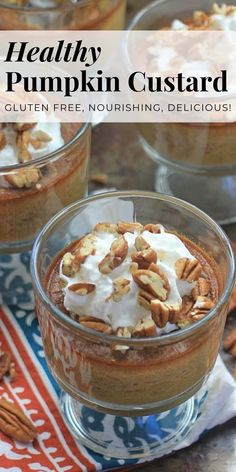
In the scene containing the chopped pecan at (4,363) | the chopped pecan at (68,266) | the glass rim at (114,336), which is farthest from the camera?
the chopped pecan at (4,363)

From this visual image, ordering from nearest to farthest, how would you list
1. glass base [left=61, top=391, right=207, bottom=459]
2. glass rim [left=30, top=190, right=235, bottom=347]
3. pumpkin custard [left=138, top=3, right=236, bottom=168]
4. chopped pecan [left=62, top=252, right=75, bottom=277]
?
glass rim [left=30, top=190, right=235, bottom=347] < chopped pecan [left=62, top=252, right=75, bottom=277] < glass base [left=61, top=391, right=207, bottom=459] < pumpkin custard [left=138, top=3, right=236, bottom=168]

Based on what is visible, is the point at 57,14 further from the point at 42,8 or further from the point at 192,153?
the point at 192,153

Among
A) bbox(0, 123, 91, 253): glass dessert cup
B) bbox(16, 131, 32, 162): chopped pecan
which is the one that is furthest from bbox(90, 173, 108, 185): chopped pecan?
bbox(16, 131, 32, 162): chopped pecan

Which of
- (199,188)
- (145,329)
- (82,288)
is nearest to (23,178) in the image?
(82,288)

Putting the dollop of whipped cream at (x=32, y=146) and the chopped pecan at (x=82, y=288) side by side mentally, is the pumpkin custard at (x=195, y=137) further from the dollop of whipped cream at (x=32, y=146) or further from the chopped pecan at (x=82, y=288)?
the chopped pecan at (x=82, y=288)

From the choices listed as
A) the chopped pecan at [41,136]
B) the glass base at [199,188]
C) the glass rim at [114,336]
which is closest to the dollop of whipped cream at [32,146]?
the chopped pecan at [41,136]

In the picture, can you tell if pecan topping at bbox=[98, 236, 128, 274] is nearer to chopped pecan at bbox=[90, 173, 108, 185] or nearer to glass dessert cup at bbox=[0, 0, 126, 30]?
chopped pecan at bbox=[90, 173, 108, 185]
